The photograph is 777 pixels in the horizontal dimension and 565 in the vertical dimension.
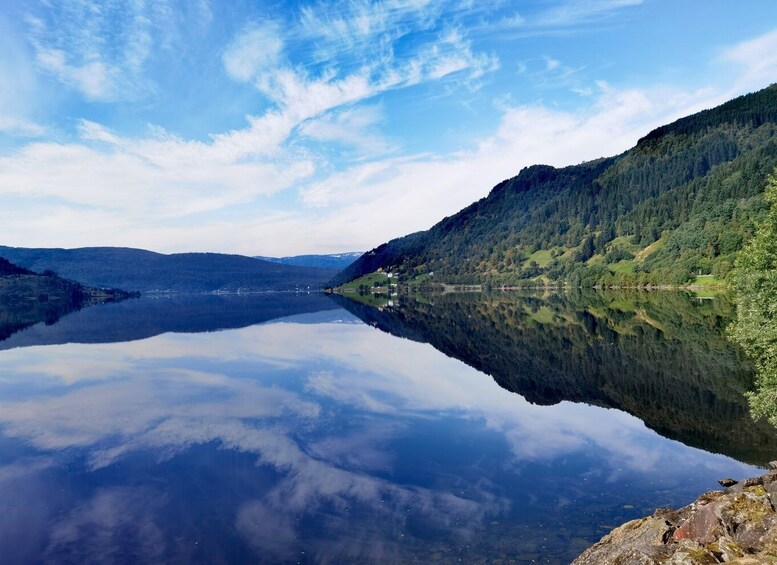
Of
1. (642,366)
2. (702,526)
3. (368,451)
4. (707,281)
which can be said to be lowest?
(368,451)

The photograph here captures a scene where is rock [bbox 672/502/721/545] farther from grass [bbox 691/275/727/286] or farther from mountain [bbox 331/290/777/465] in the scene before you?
grass [bbox 691/275/727/286]

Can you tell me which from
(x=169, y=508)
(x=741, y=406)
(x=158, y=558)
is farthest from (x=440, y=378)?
(x=158, y=558)

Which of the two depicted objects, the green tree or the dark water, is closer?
the dark water

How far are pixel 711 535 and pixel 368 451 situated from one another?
21.3m

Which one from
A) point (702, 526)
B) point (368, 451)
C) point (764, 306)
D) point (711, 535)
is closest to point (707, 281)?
point (764, 306)

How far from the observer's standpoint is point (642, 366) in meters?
52.5

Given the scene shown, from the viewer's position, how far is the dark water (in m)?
20.6

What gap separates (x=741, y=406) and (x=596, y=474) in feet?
57.2

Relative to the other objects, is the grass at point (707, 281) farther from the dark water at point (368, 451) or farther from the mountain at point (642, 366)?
the dark water at point (368, 451)

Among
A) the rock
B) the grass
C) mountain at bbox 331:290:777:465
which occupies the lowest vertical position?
mountain at bbox 331:290:777:465

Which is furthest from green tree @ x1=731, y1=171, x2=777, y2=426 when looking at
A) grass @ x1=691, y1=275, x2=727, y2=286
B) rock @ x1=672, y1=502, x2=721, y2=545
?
grass @ x1=691, y1=275, x2=727, y2=286

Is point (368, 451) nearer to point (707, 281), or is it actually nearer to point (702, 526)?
point (702, 526)

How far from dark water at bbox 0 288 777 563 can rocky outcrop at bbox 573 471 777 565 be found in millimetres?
3574

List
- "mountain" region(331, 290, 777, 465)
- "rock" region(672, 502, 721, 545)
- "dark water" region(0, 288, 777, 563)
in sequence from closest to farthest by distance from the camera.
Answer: "rock" region(672, 502, 721, 545)
"dark water" region(0, 288, 777, 563)
"mountain" region(331, 290, 777, 465)
